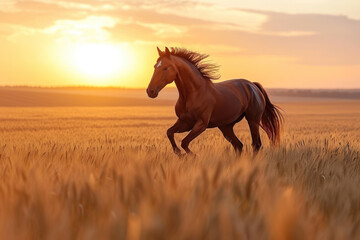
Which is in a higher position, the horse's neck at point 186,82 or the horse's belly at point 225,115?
the horse's neck at point 186,82

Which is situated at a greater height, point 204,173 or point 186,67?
point 186,67

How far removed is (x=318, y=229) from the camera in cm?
239

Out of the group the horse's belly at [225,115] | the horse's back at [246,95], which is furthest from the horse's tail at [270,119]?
the horse's belly at [225,115]

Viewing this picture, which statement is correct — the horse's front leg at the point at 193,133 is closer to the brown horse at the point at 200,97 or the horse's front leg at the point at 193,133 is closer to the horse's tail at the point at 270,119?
the brown horse at the point at 200,97

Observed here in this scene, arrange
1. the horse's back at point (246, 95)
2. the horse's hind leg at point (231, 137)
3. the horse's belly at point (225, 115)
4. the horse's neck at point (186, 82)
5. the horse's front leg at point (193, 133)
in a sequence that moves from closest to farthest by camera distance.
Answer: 1. the horse's front leg at point (193, 133)
2. the horse's neck at point (186, 82)
3. the horse's belly at point (225, 115)
4. the horse's back at point (246, 95)
5. the horse's hind leg at point (231, 137)

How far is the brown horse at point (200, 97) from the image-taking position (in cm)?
760

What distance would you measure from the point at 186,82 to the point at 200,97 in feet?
1.07

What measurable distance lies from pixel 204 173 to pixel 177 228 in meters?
0.96

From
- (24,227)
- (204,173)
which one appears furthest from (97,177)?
(24,227)

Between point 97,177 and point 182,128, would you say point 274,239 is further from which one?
point 182,128

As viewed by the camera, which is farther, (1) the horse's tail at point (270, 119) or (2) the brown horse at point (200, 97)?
(1) the horse's tail at point (270, 119)

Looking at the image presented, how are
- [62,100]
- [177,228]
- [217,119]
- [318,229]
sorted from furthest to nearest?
1. [62,100]
2. [217,119]
3. [318,229]
4. [177,228]

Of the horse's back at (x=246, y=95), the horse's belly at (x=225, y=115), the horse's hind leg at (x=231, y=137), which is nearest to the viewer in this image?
the horse's belly at (x=225, y=115)

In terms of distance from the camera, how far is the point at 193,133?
7590mm
